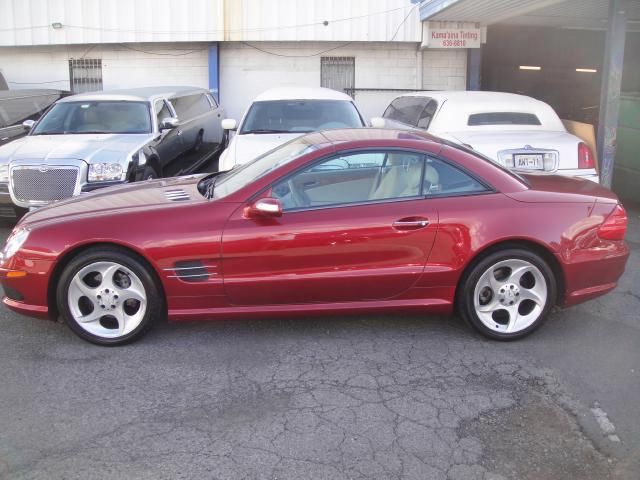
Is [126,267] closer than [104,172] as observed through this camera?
Yes

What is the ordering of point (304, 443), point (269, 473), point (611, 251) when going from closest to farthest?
point (269, 473) < point (304, 443) < point (611, 251)

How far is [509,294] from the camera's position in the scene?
15.0ft

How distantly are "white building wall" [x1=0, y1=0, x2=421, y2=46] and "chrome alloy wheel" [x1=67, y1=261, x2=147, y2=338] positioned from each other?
33.9 feet

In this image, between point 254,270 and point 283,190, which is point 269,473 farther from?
point 283,190

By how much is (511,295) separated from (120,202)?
2820mm

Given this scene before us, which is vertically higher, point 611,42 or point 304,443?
point 611,42

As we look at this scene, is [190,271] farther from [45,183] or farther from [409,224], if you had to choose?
[45,183]

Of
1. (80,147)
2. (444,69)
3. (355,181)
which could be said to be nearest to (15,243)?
(355,181)

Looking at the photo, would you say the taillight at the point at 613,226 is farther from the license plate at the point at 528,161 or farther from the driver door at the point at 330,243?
the license plate at the point at 528,161

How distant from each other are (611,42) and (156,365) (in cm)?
786

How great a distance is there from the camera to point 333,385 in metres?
3.99

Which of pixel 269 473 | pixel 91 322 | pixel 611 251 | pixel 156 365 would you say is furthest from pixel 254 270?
pixel 611 251

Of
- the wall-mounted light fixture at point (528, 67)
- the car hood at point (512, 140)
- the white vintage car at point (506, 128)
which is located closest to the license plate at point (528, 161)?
the white vintage car at point (506, 128)

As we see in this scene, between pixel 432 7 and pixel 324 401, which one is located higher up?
pixel 432 7
